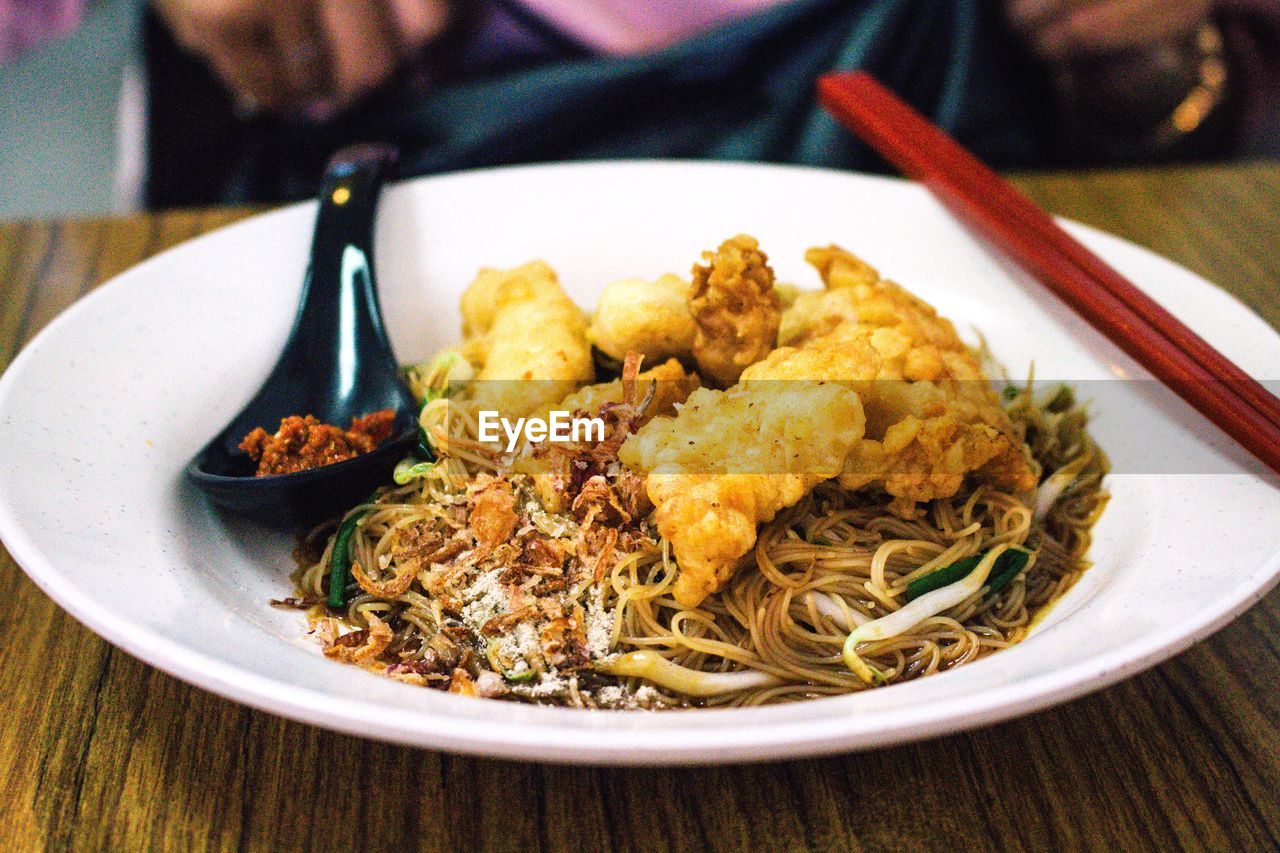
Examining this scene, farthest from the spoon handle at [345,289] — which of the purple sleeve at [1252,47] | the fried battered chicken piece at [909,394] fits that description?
the purple sleeve at [1252,47]

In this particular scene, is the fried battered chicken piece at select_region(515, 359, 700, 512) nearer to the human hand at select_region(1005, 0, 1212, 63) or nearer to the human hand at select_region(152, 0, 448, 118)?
the human hand at select_region(152, 0, 448, 118)

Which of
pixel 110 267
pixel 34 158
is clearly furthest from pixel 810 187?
pixel 34 158

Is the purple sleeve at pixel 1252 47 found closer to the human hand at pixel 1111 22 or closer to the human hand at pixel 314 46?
the human hand at pixel 1111 22

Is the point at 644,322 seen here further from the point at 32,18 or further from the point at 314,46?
the point at 32,18

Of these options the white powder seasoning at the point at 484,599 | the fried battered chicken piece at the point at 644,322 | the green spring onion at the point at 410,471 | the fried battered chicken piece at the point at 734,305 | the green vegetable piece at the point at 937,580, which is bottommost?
the green spring onion at the point at 410,471

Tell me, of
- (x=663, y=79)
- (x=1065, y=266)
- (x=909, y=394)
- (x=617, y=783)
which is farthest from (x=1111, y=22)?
(x=617, y=783)

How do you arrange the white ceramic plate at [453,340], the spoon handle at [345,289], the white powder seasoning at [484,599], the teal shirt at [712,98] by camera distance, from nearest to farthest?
the white ceramic plate at [453,340] → the white powder seasoning at [484,599] → the spoon handle at [345,289] → the teal shirt at [712,98]

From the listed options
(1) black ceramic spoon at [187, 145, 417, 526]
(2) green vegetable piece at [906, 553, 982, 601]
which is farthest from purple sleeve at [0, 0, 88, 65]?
(2) green vegetable piece at [906, 553, 982, 601]

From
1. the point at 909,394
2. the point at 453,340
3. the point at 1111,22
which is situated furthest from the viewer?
the point at 1111,22
